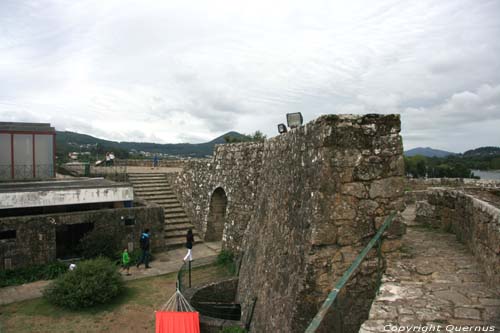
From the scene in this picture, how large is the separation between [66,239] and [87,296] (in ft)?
16.6

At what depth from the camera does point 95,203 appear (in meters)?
14.4

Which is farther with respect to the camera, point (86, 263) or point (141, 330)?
point (86, 263)

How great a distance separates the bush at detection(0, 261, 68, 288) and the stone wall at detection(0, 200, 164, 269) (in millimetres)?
183

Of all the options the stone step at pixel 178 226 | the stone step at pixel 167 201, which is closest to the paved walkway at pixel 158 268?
the stone step at pixel 178 226

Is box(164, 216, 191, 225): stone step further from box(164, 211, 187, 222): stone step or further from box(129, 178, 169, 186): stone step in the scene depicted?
box(129, 178, 169, 186): stone step

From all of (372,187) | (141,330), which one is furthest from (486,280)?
(141,330)

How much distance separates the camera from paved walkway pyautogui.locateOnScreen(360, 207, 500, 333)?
2873 millimetres

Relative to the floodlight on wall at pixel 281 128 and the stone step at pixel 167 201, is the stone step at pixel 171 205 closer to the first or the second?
the stone step at pixel 167 201

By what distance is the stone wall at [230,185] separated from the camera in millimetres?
11328

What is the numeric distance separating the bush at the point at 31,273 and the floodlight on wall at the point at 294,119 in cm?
935

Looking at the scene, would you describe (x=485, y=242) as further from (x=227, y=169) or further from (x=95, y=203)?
(x=95, y=203)

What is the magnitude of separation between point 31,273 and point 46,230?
1.37 metres

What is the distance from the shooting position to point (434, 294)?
3412mm

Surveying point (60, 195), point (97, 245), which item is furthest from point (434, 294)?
point (60, 195)
